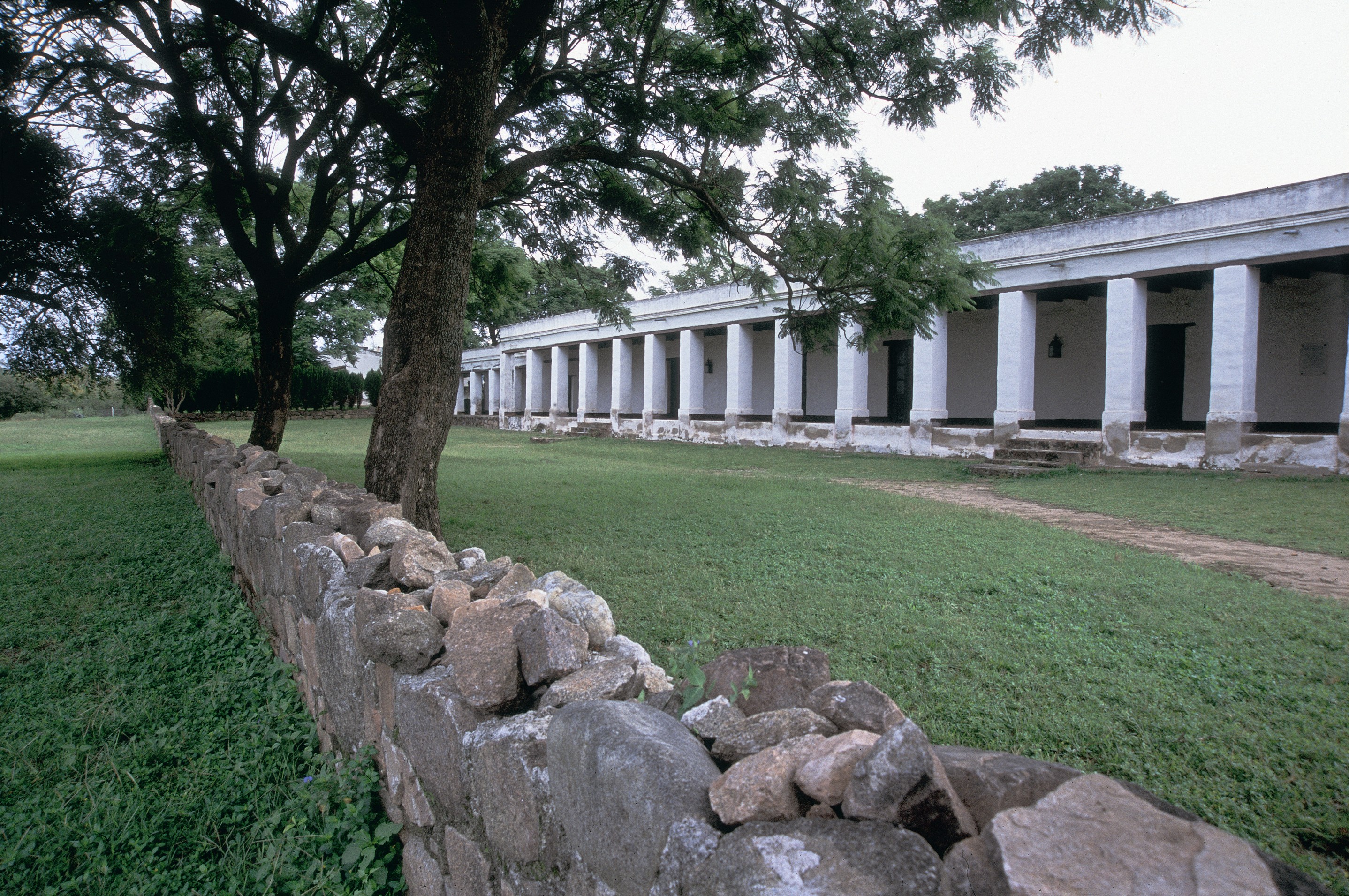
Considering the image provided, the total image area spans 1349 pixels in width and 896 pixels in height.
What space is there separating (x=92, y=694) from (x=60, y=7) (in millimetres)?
7216

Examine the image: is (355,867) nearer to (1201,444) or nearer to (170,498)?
(170,498)

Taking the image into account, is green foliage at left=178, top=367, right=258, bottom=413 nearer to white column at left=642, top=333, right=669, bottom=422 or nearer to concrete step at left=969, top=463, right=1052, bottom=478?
white column at left=642, top=333, right=669, bottom=422

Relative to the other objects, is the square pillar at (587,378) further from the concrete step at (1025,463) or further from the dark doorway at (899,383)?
the concrete step at (1025,463)

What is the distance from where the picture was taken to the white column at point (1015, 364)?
535 inches

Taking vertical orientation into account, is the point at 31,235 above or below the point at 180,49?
below

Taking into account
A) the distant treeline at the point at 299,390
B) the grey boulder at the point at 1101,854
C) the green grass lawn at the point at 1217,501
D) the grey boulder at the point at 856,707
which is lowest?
the green grass lawn at the point at 1217,501

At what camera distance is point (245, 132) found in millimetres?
9742

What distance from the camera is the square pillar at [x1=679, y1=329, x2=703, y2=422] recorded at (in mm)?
20219

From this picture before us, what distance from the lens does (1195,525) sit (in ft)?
23.4

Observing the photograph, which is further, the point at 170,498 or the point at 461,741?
the point at 170,498

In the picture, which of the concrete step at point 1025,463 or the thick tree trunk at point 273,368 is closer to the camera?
the thick tree trunk at point 273,368

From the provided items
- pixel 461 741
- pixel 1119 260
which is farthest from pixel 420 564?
pixel 1119 260

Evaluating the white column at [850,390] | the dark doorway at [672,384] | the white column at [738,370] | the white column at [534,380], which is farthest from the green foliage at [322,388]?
the white column at [850,390]

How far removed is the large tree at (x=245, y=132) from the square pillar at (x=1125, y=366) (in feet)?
36.0
